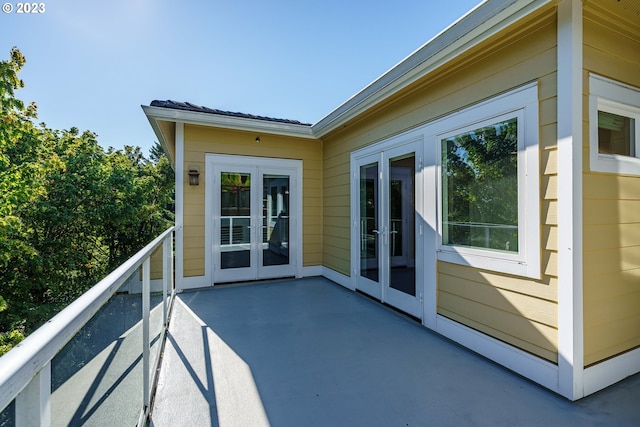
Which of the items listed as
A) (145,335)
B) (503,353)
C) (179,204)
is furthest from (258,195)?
(503,353)

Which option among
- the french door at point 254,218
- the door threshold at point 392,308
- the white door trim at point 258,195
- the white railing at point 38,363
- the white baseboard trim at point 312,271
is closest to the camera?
the white railing at point 38,363

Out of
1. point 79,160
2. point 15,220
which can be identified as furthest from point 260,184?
point 79,160

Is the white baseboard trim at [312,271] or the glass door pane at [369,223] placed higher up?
the glass door pane at [369,223]

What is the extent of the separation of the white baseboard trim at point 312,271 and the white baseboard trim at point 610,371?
4.26 m

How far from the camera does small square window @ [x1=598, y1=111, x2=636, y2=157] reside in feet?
7.55

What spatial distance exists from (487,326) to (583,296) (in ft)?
2.64

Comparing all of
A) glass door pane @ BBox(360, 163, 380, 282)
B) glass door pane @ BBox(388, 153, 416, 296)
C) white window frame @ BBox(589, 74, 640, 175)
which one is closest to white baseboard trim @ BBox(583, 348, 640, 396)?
white window frame @ BBox(589, 74, 640, 175)

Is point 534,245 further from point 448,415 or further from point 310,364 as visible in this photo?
point 310,364

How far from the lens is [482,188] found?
2.79 metres

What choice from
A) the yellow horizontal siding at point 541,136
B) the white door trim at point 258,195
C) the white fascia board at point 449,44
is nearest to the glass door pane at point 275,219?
the white door trim at point 258,195

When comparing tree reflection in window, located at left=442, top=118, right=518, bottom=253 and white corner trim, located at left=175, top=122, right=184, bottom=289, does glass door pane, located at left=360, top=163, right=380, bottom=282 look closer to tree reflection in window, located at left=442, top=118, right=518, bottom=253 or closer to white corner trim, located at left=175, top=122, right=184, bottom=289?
tree reflection in window, located at left=442, top=118, right=518, bottom=253

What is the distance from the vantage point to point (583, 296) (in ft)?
6.99

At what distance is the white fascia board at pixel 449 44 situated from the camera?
85.4 inches

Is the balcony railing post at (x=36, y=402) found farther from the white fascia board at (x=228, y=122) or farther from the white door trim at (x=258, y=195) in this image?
the white door trim at (x=258, y=195)
